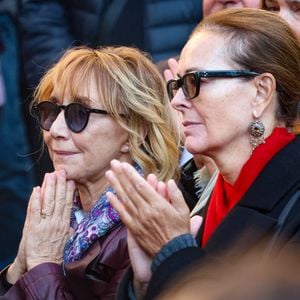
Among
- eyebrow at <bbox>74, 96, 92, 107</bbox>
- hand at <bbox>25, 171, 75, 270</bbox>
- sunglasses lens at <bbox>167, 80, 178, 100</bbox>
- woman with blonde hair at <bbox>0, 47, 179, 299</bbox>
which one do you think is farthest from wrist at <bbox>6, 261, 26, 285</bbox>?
sunglasses lens at <bbox>167, 80, 178, 100</bbox>

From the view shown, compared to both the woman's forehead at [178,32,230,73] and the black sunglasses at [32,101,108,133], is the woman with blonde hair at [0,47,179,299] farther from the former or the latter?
the woman's forehead at [178,32,230,73]

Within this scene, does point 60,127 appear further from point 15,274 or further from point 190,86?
point 190,86

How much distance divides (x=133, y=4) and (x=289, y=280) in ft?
12.9

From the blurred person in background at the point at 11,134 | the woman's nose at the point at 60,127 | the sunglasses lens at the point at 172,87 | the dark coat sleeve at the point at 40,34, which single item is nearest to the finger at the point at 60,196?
the woman's nose at the point at 60,127

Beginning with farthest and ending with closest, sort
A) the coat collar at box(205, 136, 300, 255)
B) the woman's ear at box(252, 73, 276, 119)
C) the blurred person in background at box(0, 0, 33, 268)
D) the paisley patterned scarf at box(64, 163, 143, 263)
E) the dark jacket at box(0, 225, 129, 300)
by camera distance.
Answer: the blurred person in background at box(0, 0, 33, 268), the paisley patterned scarf at box(64, 163, 143, 263), the dark jacket at box(0, 225, 129, 300), the woman's ear at box(252, 73, 276, 119), the coat collar at box(205, 136, 300, 255)

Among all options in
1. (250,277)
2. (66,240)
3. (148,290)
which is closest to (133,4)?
(66,240)

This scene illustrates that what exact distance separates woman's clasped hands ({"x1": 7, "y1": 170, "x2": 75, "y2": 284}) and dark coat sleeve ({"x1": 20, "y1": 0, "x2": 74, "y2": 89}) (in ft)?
5.39

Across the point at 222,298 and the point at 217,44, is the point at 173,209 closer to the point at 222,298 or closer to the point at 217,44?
the point at 217,44

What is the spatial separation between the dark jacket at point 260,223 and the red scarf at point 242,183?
0.09ft

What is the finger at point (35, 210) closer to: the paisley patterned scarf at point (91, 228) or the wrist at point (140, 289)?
the paisley patterned scarf at point (91, 228)

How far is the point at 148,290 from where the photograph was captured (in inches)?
81.1

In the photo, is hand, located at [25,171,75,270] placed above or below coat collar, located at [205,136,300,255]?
below

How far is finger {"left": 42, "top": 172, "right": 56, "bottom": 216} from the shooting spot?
3.00 m

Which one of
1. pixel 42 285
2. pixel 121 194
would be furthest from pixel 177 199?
pixel 42 285
